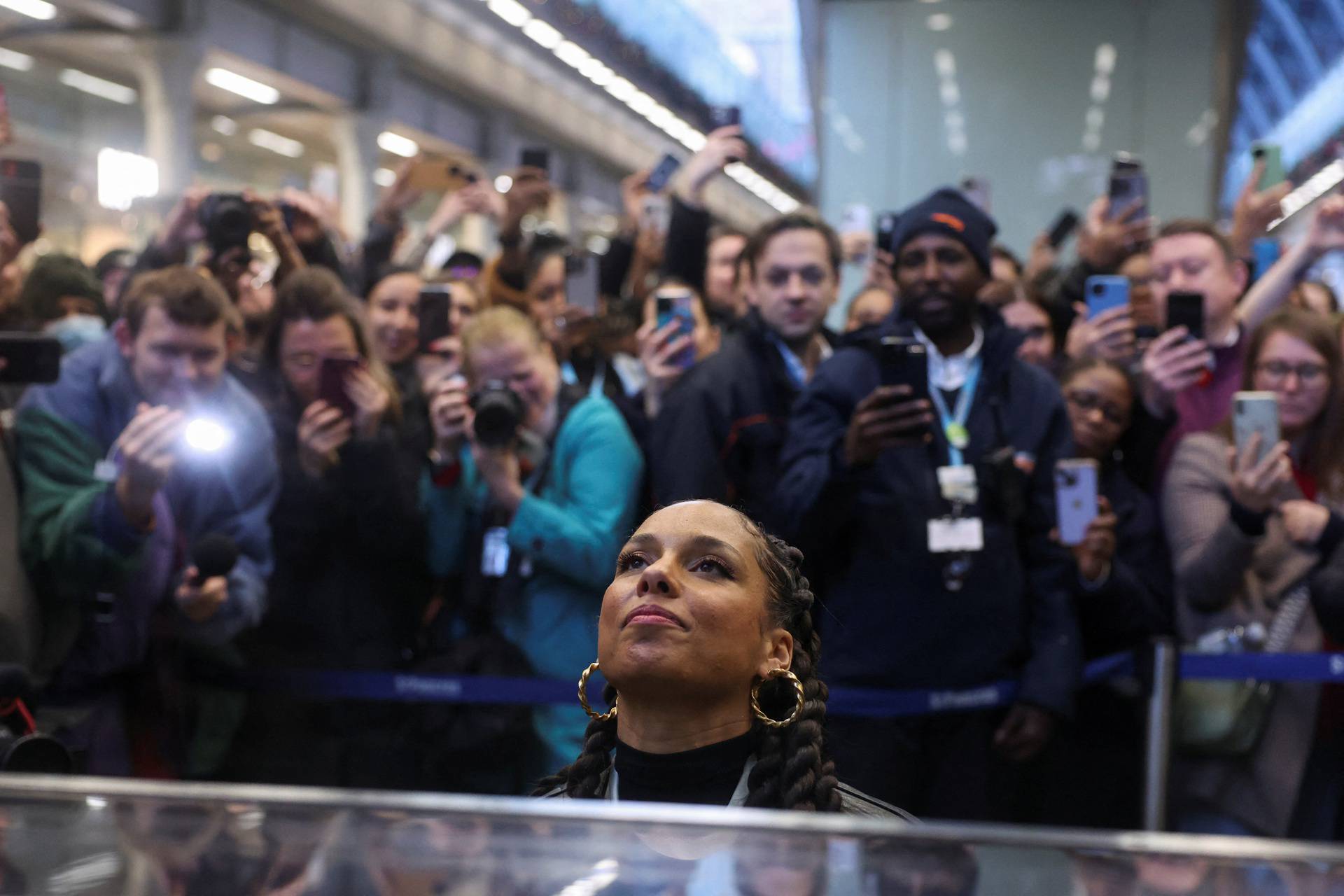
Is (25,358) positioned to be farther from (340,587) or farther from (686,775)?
(686,775)

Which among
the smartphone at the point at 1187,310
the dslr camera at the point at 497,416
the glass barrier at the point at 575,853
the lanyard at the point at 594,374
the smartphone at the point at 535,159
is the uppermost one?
the smartphone at the point at 535,159

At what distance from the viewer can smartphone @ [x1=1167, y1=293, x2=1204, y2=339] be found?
12.9 ft

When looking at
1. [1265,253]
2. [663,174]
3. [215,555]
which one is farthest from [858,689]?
[663,174]

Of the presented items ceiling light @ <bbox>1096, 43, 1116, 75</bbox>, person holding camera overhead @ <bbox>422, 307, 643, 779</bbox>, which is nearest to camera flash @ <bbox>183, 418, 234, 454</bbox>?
person holding camera overhead @ <bbox>422, 307, 643, 779</bbox>

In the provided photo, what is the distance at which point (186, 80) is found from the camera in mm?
12508

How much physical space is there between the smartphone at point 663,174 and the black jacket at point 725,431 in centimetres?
177

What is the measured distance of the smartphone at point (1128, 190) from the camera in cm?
495

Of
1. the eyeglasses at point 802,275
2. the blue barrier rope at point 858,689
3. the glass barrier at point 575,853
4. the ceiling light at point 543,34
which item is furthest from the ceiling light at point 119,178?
the ceiling light at point 543,34

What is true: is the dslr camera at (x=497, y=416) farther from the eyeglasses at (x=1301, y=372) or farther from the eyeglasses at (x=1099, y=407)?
the eyeglasses at (x=1301, y=372)

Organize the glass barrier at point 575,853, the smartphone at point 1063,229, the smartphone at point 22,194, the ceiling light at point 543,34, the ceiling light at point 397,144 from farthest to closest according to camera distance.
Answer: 1. the ceiling light at point 397,144
2. the ceiling light at point 543,34
3. the smartphone at point 1063,229
4. the smartphone at point 22,194
5. the glass barrier at point 575,853

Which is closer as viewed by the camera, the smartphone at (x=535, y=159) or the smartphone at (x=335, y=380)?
the smartphone at (x=335, y=380)

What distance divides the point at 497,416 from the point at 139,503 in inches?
34.2

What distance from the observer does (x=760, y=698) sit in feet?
7.25

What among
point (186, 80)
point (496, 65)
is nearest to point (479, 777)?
point (186, 80)
